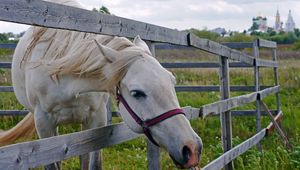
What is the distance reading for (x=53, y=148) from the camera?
2.45 metres

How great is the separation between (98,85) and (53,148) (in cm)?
80

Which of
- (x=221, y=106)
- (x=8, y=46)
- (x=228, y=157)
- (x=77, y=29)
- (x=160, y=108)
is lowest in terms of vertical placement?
(x=228, y=157)

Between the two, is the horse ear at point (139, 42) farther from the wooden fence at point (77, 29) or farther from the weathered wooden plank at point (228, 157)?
the weathered wooden plank at point (228, 157)

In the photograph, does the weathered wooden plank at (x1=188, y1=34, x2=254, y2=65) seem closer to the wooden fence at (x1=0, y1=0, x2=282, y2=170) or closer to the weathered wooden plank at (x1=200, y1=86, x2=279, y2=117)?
the wooden fence at (x1=0, y1=0, x2=282, y2=170)

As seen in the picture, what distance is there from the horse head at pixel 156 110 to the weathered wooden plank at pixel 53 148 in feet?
0.69

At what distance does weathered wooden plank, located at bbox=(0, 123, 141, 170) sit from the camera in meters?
2.18

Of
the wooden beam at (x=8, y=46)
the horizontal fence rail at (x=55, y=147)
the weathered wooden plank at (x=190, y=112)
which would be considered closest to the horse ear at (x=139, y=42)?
the horizontal fence rail at (x=55, y=147)

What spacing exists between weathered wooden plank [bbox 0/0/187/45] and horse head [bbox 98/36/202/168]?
17cm

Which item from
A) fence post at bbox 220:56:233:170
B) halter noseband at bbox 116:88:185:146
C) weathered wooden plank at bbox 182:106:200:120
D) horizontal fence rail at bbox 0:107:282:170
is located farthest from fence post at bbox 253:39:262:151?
halter noseband at bbox 116:88:185:146

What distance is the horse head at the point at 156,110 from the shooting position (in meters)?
2.69

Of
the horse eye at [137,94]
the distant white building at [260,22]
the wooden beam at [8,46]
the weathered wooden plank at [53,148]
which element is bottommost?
→ the distant white building at [260,22]

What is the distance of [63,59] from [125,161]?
3205 millimetres

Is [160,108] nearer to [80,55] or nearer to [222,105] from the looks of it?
[80,55]

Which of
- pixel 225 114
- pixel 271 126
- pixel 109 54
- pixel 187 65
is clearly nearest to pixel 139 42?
pixel 109 54
